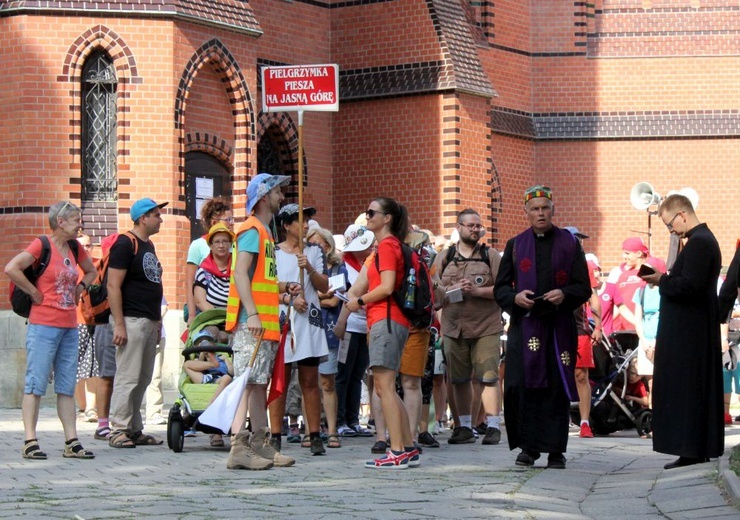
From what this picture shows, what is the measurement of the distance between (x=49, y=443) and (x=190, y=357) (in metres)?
1.34

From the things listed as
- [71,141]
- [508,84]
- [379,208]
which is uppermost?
[508,84]

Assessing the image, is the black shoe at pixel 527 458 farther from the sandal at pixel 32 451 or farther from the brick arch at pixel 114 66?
the brick arch at pixel 114 66

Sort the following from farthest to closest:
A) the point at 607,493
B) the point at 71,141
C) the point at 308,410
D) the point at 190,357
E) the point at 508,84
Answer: the point at 508,84 → the point at 71,141 → the point at 190,357 → the point at 308,410 → the point at 607,493

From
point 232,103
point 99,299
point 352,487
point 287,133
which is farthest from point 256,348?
point 287,133

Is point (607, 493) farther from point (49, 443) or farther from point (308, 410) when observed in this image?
point (49, 443)

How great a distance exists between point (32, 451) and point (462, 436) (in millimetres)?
3637

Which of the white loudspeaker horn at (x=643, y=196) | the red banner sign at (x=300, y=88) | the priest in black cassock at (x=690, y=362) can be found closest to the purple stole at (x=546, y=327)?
the priest in black cassock at (x=690, y=362)

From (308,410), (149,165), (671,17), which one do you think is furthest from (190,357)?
(671,17)

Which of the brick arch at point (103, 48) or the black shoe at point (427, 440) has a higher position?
the brick arch at point (103, 48)

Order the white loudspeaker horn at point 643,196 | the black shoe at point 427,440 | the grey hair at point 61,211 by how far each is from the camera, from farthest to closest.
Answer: the white loudspeaker horn at point 643,196 < the black shoe at point 427,440 < the grey hair at point 61,211

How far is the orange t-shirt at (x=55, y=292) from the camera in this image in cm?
1092

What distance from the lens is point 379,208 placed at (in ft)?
34.6

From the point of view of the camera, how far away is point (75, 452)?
1094 centimetres

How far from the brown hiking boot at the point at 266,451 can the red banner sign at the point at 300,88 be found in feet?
9.91
